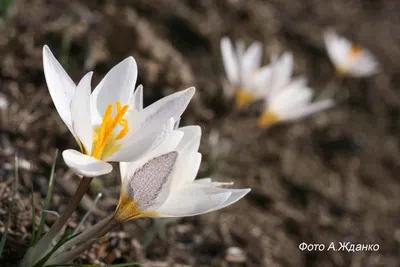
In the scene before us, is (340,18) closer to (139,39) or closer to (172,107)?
(139,39)

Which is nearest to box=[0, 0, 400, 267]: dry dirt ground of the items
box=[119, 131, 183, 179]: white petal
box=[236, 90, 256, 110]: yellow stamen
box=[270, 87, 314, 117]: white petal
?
box=[236, 90, 256, 110]: yellow stamen

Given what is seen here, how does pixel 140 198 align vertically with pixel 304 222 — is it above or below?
above

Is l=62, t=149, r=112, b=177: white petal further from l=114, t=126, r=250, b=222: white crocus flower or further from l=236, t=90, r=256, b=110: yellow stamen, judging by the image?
l=236, t=90, r=256, b=110: yellow stamen

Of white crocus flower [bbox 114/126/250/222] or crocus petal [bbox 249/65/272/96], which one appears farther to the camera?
crocus petal [bbox 249/65/272/96]

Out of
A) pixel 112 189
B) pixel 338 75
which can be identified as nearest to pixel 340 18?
pixel 338 75

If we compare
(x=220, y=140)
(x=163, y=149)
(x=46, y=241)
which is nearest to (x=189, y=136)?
(x=163, y=149)

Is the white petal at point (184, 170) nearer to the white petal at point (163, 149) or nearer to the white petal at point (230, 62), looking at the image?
the white petal at point (163, 149)

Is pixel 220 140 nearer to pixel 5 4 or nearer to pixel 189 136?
pixel 5 4

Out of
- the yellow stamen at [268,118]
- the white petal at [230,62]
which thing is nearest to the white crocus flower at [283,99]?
the yellow stamen at [268,118]
